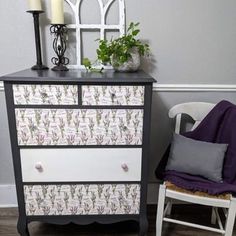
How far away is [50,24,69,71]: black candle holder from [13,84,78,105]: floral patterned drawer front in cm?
32

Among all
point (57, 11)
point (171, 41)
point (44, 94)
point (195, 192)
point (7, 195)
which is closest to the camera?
point (44, 94)

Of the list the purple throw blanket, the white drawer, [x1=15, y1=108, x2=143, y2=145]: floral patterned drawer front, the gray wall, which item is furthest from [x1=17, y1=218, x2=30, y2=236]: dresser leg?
the purple throw blanket

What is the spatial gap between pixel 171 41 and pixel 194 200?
40.5 inches

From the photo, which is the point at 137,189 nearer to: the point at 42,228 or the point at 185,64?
the point at 42,228

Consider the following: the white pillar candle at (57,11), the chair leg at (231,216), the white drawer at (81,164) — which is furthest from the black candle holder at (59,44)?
the chair leg at (231,216)

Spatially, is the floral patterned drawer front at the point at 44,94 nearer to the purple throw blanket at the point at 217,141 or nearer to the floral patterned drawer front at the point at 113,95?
the floral patterned drawer front at the point at 113,95

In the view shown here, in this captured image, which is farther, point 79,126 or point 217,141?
point 217,141

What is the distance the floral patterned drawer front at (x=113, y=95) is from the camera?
1.27m

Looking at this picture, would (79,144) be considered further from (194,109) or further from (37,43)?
(194,109)

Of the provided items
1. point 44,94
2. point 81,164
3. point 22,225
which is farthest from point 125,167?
point 22,225

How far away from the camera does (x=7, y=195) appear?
6.21 ft

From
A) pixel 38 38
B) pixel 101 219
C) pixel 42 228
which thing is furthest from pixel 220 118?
pixel 42 228

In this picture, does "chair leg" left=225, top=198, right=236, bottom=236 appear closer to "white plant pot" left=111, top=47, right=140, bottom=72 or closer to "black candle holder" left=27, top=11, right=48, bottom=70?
"white plant pot" left=111, top=47, right=140, bottom=72

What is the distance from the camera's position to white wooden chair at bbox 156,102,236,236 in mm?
1327
